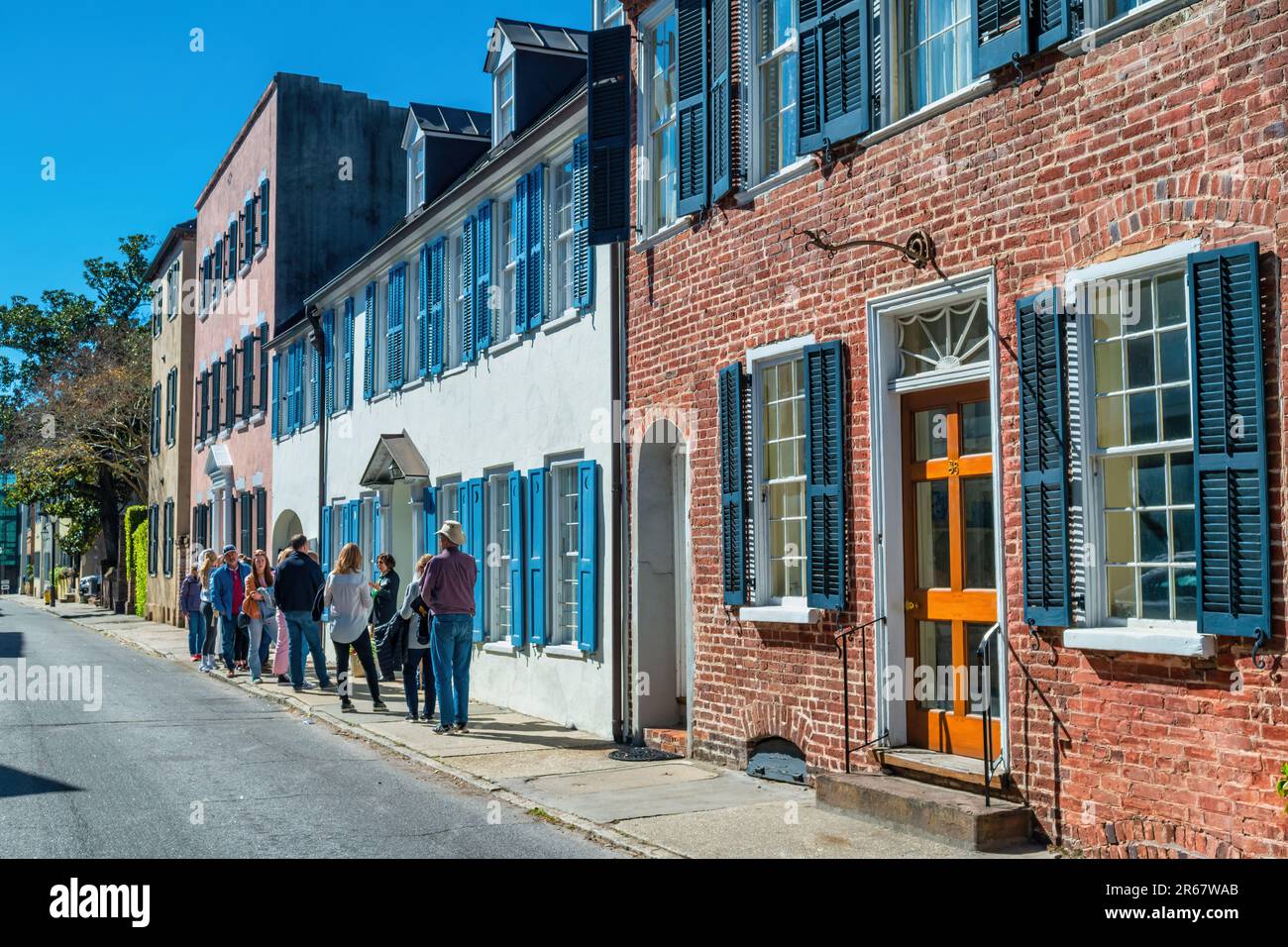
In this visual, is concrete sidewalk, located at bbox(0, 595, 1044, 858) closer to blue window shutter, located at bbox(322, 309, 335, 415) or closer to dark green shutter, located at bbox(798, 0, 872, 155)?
dark green shutter, located at bbox(798, 0, 872, 155)

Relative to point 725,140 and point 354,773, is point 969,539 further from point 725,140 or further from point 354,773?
point 354,773

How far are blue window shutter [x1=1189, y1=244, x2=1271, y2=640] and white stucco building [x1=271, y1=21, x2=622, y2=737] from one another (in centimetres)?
660

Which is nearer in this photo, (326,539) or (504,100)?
(504,100)

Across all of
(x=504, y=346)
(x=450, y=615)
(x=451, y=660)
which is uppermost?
(x=504, y=346)

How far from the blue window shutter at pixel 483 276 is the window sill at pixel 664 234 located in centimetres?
388

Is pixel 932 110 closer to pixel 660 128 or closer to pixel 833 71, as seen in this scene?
pixel 833 71

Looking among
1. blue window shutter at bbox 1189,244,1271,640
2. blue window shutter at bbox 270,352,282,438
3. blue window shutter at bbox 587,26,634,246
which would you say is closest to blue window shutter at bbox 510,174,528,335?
blue window shutter at bbox 587,26,634,246

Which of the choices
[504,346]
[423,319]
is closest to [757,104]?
[504,346]

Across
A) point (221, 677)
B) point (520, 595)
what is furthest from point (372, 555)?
point (520, 595)

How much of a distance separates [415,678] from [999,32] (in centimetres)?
878

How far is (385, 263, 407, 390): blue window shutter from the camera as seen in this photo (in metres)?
19.0

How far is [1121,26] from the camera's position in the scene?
7.05 meters

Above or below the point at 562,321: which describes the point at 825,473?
below

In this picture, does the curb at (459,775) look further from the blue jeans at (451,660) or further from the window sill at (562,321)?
the window sill at (562,321)
